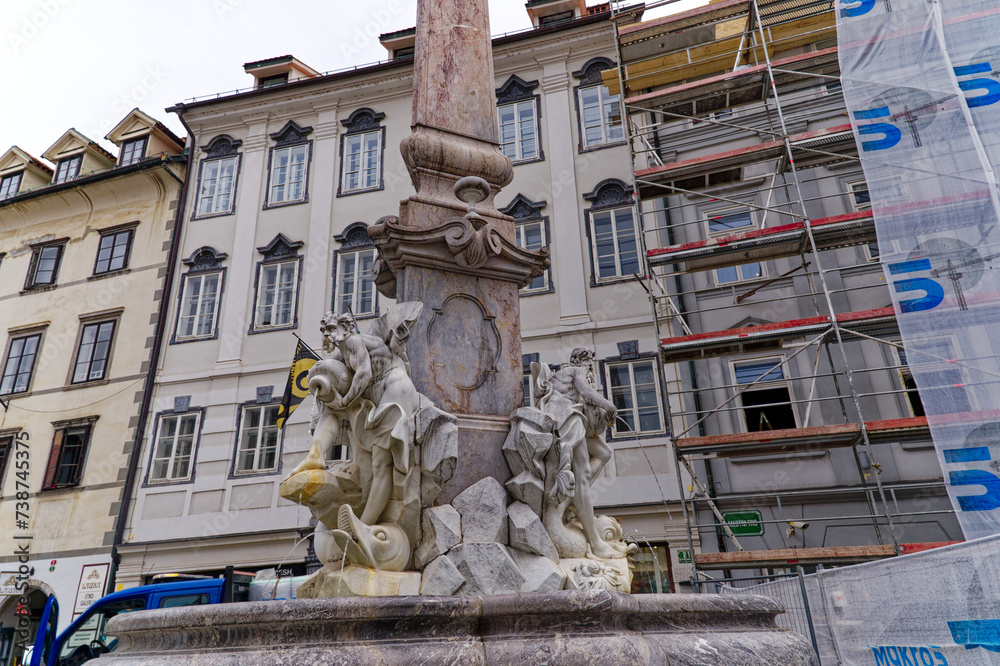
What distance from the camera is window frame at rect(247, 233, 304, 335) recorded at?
16.0 meters

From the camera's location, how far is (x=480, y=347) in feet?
15.9

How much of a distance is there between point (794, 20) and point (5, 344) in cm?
2139

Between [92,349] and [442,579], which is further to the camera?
[92,349]

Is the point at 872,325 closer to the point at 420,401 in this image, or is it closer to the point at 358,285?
the point at 420,401

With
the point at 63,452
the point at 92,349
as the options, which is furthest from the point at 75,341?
the point at 63,452

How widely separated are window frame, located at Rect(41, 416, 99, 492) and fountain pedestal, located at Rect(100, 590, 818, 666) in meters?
15.8

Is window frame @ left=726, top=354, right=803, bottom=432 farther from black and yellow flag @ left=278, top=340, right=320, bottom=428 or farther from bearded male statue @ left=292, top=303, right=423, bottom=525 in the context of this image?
bearded male statue @ left=292, top=303, right=423, bottom=525

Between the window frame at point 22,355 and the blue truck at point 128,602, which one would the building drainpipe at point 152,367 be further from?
the blue truck at point 128,602

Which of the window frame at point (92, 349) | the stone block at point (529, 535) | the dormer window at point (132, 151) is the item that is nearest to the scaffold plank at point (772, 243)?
the stone block at point (529, 535)

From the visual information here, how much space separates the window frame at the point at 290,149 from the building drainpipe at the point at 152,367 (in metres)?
2.44

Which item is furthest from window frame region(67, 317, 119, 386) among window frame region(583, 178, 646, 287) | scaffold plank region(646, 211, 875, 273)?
scaffold plank region(646, 211, 875, 273)

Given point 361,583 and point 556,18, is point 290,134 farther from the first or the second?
point 361,583

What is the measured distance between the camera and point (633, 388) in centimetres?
1332

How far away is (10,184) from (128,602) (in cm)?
1842
